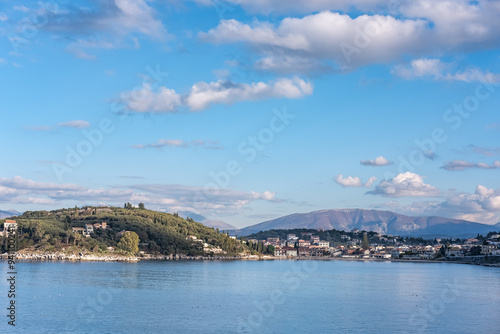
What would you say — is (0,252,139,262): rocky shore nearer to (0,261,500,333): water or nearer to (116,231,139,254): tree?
(116,231,139,254): tree

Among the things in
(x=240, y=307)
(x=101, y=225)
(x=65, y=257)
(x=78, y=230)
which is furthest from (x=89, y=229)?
(x=240, y=307)

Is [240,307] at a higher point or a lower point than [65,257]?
lower

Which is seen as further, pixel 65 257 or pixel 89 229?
pixel 89 229

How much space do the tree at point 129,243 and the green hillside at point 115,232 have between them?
5.26ft

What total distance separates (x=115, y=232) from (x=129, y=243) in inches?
688

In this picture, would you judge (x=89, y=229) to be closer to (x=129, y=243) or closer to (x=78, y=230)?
(x=78, y=230)

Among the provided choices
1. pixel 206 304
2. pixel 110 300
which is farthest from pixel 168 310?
pixel 110 300

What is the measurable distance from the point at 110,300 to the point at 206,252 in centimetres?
11486

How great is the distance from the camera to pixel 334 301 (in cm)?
5381

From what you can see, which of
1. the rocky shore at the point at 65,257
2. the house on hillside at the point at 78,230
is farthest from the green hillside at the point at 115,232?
the rocky shore at the point at 65,257

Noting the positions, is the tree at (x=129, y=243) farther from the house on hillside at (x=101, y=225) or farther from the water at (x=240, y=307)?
the water at (x=240, y=307)

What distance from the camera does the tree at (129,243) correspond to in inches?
5502

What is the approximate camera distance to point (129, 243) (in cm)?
13988

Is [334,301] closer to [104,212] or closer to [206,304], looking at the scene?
[206,304]
